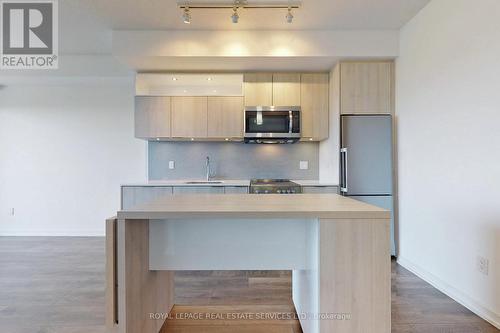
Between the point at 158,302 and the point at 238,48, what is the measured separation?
8.91 ft

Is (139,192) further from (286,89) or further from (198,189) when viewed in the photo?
(286,89)

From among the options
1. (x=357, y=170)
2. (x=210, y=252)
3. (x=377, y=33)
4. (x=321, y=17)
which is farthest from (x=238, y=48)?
(x=210, y=252)

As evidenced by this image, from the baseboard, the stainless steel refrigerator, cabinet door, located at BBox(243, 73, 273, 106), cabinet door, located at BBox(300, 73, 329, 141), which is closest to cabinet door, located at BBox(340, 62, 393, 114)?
the stainless steel refrigerator

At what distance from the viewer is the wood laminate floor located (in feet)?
6.77

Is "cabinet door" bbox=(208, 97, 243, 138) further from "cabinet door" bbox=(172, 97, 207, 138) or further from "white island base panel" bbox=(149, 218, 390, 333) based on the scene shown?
"white island base panel" bbox=(149, 218, 390, 333)

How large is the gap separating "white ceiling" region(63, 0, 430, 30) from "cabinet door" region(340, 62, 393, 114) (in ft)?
1.46

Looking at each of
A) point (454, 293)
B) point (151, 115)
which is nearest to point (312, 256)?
point (454, 293)

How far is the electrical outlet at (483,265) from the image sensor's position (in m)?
2.14

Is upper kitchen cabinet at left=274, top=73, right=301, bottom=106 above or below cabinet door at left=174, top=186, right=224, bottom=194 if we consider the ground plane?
above

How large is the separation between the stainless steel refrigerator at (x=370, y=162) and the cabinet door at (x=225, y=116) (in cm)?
139

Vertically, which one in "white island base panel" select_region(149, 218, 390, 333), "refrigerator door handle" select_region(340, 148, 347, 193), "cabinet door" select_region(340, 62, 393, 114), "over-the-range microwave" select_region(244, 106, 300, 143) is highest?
"cabinet door" select_region(340, 62, 393, 114)

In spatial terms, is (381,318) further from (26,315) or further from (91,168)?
(91,168)

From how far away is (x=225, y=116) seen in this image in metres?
3.96

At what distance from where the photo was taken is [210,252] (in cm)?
181
